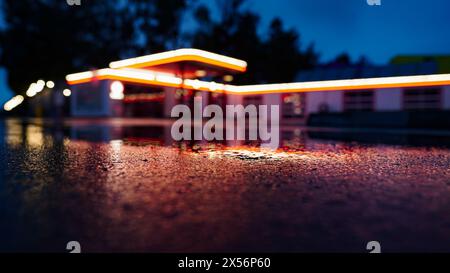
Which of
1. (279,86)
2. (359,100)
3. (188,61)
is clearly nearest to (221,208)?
(188,61)

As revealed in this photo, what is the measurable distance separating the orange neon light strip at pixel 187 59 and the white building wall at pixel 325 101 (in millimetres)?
11179

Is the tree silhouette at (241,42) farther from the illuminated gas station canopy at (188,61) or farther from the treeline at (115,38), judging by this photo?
the illuminated gas station canopy at (188,61)

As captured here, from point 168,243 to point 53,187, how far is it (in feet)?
6.82

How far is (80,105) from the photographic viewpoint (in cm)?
3494

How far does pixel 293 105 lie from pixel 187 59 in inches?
627

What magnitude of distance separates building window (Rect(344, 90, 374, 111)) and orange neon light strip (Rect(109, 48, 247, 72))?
1197 cm

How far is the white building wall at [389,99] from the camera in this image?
24594mm

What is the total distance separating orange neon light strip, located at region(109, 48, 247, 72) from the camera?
15.7 metres

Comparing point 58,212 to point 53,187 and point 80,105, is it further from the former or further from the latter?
point 80,105

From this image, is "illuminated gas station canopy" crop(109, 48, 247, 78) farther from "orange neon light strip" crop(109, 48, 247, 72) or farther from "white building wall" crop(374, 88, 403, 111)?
"white building wall" crop(374, 88, 403, 111)

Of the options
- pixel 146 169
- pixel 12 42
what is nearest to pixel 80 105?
pixel 12 42

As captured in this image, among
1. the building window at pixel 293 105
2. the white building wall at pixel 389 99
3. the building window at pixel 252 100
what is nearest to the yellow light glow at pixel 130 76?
the building window at pixel 252 100

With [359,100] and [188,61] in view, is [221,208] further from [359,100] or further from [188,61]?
[359,100]

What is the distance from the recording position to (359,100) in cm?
2605
